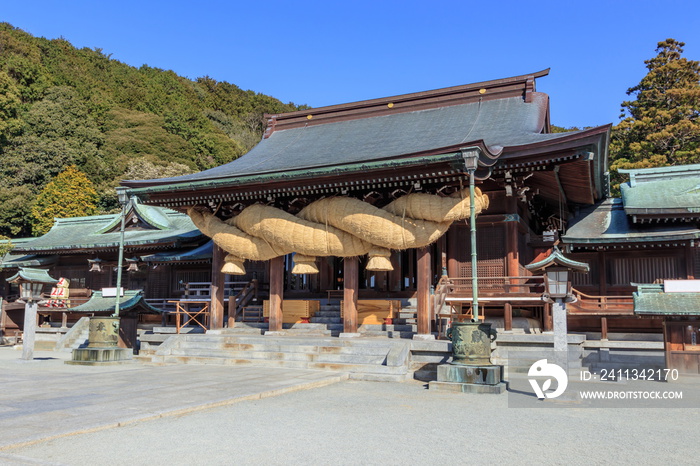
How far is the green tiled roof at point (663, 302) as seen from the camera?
37.7ft

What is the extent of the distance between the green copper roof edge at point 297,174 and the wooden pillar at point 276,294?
265 cm

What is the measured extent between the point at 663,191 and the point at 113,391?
16.5 metres

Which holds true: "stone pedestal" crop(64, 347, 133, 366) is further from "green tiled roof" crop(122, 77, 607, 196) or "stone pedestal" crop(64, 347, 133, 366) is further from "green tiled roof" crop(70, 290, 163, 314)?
"green tiled roof" crop(122, 77, 607, 196)

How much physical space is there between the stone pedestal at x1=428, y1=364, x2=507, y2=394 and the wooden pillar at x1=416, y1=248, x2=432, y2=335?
353 cm

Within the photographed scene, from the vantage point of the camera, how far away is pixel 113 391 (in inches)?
364

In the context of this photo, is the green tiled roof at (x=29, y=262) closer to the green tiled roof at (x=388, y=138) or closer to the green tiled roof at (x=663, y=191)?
the green tiled roof at (x=388, y=138)

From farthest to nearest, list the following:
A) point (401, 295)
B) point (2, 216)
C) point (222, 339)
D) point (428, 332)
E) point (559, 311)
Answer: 1. point (2, 216)
2. point (401, 295)
3. point (222, 339)
4. point (428, 332)
5. point (559, 311)

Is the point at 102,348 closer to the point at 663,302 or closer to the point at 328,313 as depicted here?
the point at 328,313

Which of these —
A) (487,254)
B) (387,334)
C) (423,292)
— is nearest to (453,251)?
(487,254)

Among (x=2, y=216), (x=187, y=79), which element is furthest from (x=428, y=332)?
(x=187, y=79)

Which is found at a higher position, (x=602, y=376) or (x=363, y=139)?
(x=363, y=139)

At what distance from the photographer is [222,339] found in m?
15.1

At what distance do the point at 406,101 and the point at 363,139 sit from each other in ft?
10.1

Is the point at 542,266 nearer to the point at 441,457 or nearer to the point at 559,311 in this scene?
the point at 559,311
